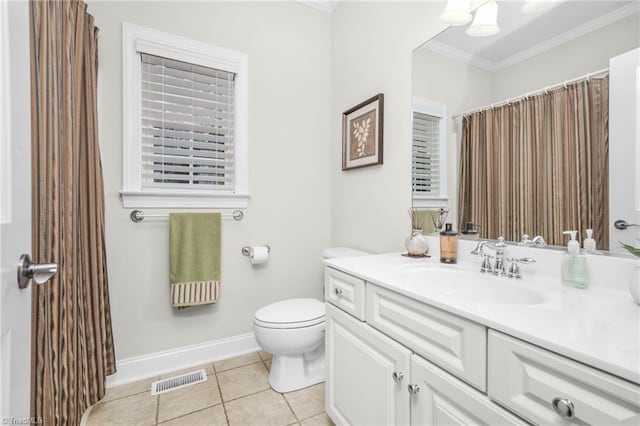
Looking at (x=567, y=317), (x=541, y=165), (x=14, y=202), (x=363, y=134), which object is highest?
(x=363, y=134)

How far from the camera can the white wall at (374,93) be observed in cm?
160

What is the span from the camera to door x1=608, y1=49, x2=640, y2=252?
0.84 m

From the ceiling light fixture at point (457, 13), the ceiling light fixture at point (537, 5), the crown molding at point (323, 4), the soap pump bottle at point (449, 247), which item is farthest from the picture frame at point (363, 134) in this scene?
the crown molding at point (323, 4)

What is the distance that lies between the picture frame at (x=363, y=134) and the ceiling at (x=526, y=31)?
48 centimetres

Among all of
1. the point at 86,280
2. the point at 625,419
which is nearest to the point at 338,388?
the point at 625,419

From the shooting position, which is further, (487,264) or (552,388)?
(487,264)

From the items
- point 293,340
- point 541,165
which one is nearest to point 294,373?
point 293,340

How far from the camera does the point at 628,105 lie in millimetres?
849

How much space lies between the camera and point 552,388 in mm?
547

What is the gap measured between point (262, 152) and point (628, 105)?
5.87 ft

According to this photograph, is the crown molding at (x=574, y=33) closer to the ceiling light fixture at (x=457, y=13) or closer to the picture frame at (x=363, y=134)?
the ceiling light fixture at (x=457, y=13)

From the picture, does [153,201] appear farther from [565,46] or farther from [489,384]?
[565,46]

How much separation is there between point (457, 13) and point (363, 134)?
0.81 m

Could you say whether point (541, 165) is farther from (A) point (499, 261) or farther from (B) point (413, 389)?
(B) point (413, 389)
